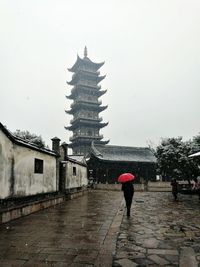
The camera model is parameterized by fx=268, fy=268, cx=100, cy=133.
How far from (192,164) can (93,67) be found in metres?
35.5

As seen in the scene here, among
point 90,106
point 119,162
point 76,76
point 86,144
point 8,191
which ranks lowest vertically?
point 8,191

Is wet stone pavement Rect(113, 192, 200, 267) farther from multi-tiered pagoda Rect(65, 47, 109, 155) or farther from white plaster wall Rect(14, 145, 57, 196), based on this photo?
multi-tiered pagoda Rect(65, 47, 109, 155)

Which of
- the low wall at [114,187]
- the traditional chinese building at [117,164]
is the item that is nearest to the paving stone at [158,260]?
the low wall at [114,187]

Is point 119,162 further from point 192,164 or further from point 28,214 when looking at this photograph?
point 28,214

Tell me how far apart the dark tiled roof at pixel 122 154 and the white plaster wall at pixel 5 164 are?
92.5ft

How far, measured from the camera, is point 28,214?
970 centimetres

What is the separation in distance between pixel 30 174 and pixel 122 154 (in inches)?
1167

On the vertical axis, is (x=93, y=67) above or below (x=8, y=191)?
above

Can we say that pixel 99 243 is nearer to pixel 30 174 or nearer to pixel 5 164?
pixel 5 164

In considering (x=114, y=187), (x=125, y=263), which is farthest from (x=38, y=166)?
(x=114, y=187)

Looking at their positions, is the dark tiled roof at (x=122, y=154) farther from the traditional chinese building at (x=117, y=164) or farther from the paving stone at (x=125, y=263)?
the paving stone at (x=125, y=263)

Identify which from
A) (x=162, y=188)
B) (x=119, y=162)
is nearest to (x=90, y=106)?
(x=119, y=162)

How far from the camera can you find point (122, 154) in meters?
40.1

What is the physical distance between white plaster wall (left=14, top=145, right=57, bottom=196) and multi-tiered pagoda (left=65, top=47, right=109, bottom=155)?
35.4m
